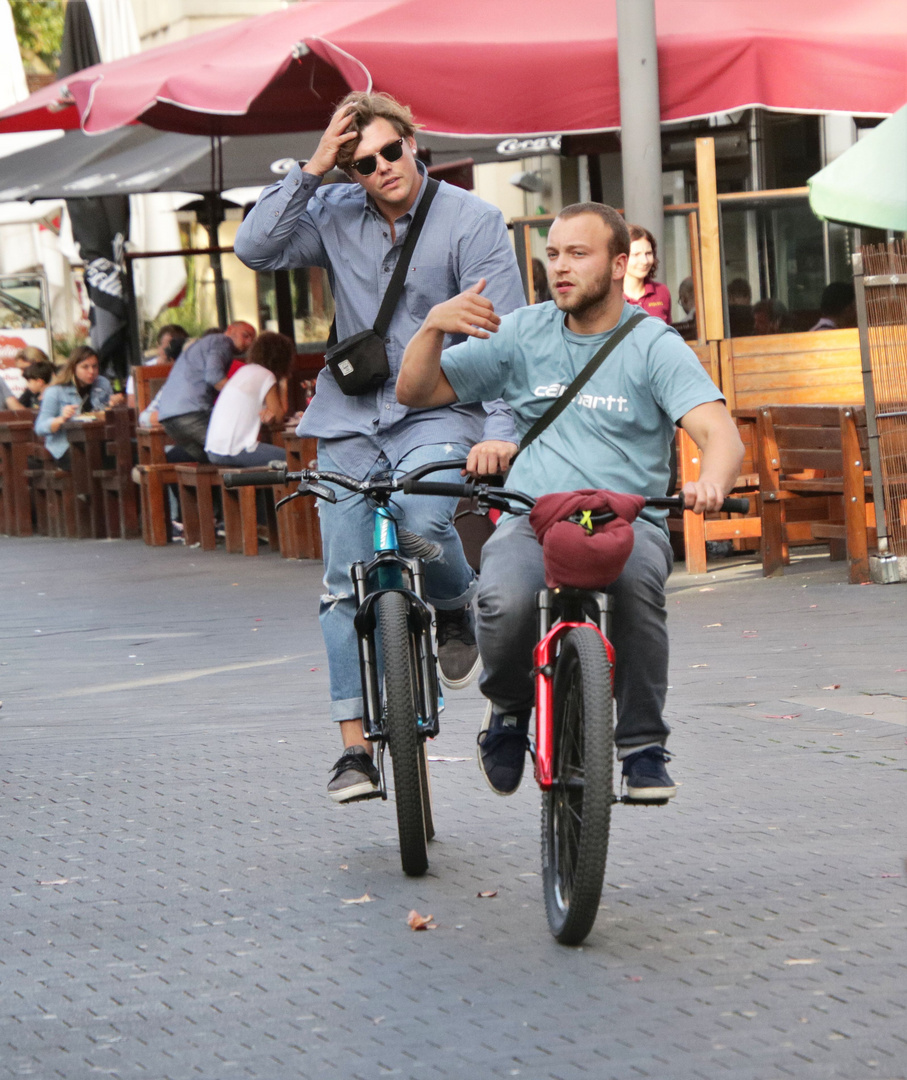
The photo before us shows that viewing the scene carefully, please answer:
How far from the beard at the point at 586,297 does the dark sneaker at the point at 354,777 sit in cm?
137

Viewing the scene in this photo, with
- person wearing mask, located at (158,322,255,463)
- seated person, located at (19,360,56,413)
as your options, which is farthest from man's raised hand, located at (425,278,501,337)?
seated person, located at (19,360,56,413)

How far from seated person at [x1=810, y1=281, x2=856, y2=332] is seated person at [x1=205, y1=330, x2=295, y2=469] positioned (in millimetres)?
3987

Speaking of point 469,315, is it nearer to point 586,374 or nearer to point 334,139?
point 586,374

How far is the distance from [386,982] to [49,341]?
25.1m

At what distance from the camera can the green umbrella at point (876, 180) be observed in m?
3.19

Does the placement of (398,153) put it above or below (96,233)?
below

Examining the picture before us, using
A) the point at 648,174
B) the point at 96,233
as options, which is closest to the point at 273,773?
the point at 648,174

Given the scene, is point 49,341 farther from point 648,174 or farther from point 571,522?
point 571,522

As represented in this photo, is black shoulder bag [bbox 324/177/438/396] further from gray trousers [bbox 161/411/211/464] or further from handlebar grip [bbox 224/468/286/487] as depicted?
gray trousers [bbox 161/411/211/464]

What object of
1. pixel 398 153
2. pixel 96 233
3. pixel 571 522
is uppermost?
pixel 96 233

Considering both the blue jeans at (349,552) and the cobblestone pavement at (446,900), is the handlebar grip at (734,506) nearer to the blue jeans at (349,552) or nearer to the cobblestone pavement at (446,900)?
the cobblestone pavement at (446,900)

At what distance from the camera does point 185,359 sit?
1471 cm

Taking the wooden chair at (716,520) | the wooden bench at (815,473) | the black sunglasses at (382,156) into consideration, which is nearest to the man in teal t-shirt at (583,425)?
the black sunglasses at (382,156)

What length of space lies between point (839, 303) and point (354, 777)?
7.77 metres
